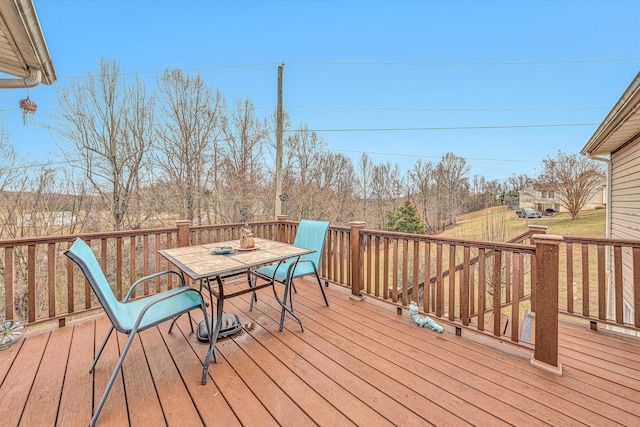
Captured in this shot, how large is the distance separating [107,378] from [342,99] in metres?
10.7

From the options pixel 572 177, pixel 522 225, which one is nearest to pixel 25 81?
pixel 522 225

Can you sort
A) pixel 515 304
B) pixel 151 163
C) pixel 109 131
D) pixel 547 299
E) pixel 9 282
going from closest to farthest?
pixel 547 299, pixel 515 304, pixel 9 282, pixel 109 131, pixel 151 163

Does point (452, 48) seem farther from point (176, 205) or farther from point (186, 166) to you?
point (176, 205)

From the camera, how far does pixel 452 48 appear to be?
8.90m

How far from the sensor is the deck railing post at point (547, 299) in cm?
194

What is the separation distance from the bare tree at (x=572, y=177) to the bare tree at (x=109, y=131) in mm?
18139

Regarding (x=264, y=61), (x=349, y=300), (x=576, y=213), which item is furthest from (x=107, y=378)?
(x=576, y=213)

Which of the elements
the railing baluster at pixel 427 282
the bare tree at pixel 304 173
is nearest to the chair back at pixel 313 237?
the railing baluster at pixel 427 282

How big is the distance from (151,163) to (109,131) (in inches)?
49.4

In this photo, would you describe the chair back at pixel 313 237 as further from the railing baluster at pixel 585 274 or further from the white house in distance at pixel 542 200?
the white house in distance at pixel 542 200

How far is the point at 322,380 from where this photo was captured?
71.5 inches

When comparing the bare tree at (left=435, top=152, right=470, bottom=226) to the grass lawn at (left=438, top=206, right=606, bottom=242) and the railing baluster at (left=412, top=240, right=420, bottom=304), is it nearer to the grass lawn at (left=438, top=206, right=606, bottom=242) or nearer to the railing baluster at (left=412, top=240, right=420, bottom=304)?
the grass lawn at (left=438, top=206, right=606, bottom=242)

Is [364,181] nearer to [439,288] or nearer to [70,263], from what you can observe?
[439,288]

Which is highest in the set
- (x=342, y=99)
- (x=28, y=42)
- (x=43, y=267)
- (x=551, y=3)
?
(x=551, y=3)
